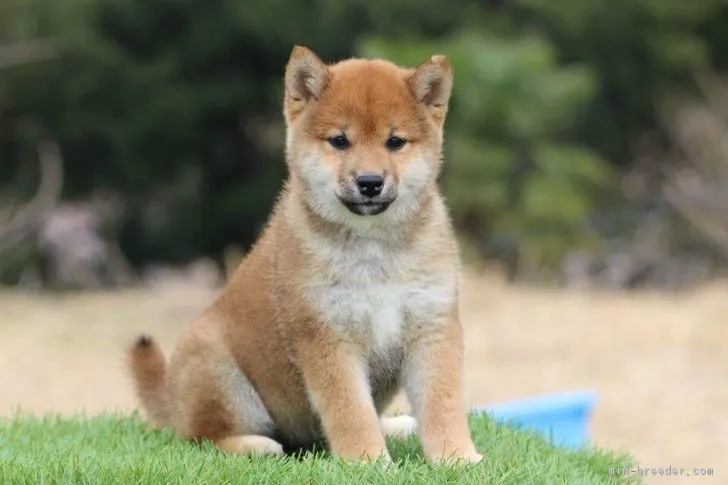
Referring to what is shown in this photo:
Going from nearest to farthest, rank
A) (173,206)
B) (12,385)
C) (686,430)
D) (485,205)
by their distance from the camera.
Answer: (686,430) → (12,385) → (485,205) → (173,206)

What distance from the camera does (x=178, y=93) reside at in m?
13.6

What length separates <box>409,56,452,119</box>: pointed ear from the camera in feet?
15.9

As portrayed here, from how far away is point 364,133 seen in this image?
472 centimetres

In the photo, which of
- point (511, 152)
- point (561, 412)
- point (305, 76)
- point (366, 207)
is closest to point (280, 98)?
point (511, 152)

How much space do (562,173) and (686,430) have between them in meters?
4.71

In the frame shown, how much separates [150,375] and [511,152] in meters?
7.88

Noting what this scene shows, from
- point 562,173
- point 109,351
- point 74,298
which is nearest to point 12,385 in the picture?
point 109,351

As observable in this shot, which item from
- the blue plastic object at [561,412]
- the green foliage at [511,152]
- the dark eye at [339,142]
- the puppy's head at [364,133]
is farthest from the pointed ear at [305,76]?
the green foliage at [511,152]

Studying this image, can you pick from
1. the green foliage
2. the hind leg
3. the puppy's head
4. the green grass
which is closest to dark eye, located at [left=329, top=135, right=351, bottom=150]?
the puppy's head

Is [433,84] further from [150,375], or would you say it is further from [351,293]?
[150,375]

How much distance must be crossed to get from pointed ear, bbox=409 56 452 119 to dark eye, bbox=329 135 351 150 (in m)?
0.36

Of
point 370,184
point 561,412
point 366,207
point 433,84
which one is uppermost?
point 433,84

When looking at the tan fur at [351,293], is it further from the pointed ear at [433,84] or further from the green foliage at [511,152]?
the green foliage at [511,152]

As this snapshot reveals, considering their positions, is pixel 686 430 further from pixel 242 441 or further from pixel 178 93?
pixel 178 93
